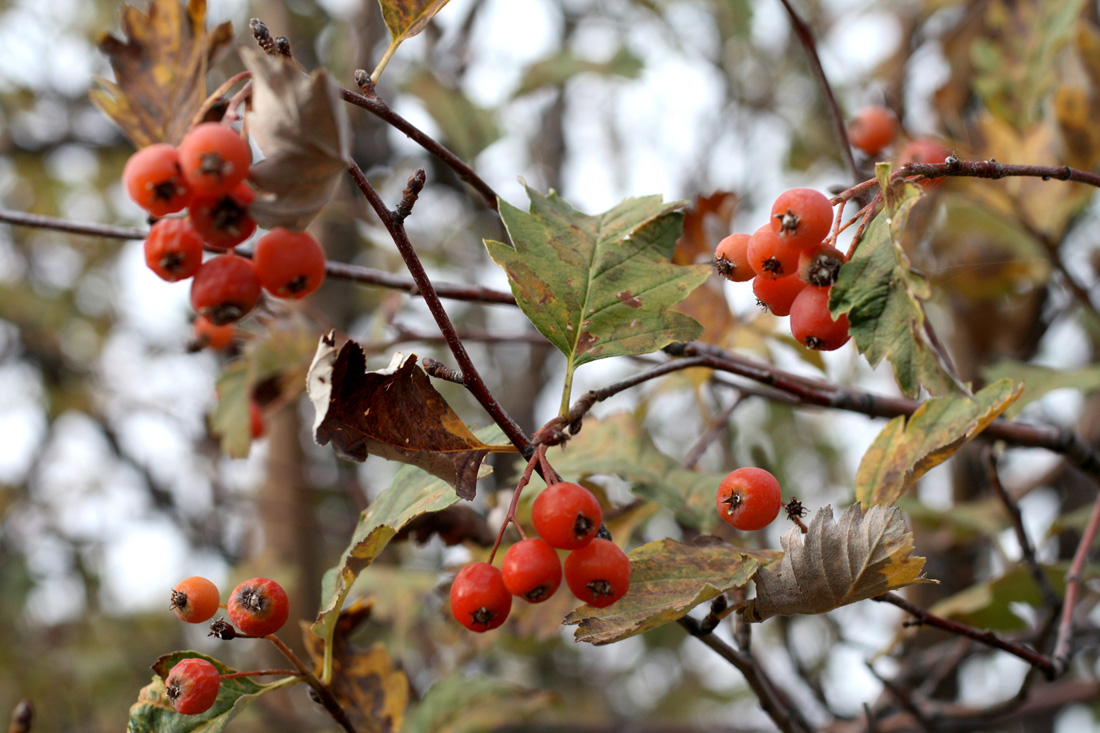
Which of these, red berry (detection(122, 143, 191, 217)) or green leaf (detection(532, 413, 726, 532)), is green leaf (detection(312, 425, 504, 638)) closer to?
green leaf (detection(532, 413, 726, 532))

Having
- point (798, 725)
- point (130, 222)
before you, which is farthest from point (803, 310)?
point (130, 222)

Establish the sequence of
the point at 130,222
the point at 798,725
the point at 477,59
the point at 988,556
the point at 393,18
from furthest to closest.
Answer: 1. the point at 130,222
2. the point at 477,59
3. the point at 988,556
4. the point at 798,725
5. the point at 393,18

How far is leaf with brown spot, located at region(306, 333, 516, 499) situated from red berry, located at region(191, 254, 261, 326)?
124 millimetres

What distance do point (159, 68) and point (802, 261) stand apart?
3.98ft

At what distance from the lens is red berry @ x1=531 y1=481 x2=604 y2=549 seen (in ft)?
3.60

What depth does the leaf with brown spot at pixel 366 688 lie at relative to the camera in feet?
5.97

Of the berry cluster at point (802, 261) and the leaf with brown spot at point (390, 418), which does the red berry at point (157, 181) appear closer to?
the leaf with brown spot at point (390, 418)

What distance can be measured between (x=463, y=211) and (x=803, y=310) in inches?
179

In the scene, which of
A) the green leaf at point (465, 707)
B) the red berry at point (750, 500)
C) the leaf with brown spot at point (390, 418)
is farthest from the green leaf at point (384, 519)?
the green leaf at point (465, 707)

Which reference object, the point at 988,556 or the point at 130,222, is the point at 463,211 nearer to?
the point at 130,222

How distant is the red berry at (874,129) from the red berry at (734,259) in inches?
74.4

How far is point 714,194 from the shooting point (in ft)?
7.99

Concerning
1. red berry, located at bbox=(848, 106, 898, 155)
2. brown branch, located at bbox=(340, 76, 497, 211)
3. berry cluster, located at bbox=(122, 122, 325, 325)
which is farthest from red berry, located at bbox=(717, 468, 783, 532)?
red berry, located at bbox=(848, 106, 898, 155)

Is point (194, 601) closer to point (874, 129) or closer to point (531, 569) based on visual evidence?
point (531, 569)
